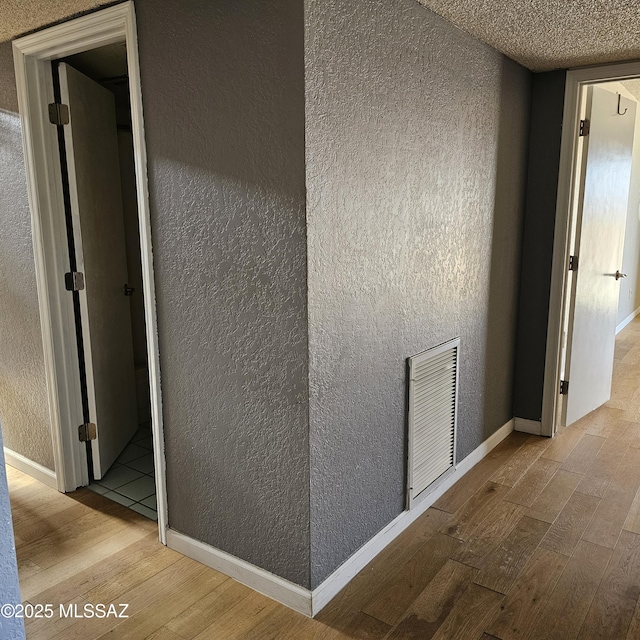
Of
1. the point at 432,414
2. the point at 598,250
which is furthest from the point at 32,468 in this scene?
the point at 598,250

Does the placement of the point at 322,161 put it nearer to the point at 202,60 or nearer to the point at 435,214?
the point at 202,60

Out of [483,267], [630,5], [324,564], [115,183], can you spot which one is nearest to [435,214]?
[483,267]

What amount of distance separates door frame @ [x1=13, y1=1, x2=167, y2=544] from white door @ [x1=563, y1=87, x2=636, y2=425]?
2.40m

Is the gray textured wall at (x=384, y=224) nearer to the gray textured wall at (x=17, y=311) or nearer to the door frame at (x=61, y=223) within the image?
the door frame at (x=61, y=223)

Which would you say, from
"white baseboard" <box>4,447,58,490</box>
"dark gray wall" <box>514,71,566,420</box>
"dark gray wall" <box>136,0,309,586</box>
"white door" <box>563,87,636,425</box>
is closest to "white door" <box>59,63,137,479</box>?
"white baseboard" <box>4,447,58,490</box>

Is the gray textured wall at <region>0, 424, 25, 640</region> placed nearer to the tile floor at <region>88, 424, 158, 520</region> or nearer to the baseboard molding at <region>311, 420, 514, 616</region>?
the baseboard molding at <region>311, 420, 514, 616</region>

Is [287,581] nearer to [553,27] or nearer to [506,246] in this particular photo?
[506,246]

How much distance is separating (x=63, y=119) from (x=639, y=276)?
6834 mm

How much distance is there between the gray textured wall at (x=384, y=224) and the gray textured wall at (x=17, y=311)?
1586mm

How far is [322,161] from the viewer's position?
178 cm

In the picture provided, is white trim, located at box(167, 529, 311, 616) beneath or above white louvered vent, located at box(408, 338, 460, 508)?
beneath

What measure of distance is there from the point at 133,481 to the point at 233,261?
5.10 feet

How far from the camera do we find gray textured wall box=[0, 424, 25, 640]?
99 cm

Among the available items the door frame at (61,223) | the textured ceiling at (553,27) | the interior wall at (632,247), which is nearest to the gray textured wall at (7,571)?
the door frame at (61,223)
